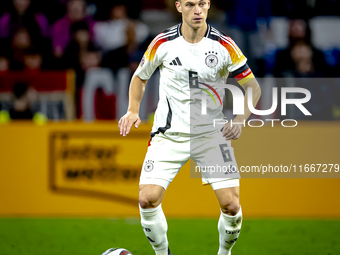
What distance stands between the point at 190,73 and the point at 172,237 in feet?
7.40

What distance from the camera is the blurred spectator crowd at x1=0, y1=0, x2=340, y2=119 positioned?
267 inches

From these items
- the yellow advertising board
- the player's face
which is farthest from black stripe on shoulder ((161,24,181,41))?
the yellow advertising board

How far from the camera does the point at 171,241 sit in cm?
535

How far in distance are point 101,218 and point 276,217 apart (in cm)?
222

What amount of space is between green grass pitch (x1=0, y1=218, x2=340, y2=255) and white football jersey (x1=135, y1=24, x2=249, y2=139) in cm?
148

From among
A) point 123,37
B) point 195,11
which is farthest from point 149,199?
point 123,37

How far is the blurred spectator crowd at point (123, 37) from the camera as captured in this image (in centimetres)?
677

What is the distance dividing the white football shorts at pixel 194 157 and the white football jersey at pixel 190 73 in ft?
0.26

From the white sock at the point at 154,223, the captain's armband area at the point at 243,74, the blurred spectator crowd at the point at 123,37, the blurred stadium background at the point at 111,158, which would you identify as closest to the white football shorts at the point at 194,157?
the white sock at the point at 154,223

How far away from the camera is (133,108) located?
4055mm

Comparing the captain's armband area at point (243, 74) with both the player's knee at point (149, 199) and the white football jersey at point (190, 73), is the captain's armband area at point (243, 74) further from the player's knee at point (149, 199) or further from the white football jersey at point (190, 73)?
the player's knee at point (149, 199)

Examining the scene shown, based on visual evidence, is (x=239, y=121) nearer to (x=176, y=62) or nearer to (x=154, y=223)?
(x=176, y=62)

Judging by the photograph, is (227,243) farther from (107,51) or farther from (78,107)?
(107,51)

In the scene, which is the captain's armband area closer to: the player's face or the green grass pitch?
the player's face
